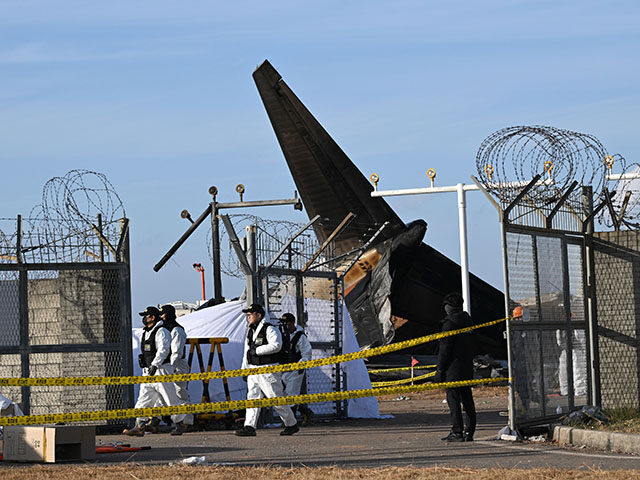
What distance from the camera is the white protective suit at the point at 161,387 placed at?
1532 cm

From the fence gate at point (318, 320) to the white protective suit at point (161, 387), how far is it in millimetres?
1956

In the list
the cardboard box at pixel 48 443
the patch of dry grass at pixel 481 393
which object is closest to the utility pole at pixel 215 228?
the patch of dry grass at pixel 481 393

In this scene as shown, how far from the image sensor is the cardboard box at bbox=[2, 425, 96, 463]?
11.2 m

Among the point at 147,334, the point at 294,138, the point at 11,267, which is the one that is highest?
the point at 294,138

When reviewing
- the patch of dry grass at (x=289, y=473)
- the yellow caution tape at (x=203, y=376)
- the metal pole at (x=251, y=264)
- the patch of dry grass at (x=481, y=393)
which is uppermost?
the metal pole at (x=251, y=264)

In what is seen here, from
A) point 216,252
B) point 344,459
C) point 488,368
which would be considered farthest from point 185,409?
point 488,368

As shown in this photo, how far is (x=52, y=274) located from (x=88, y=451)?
4.98 metres

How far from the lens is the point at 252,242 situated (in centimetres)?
1620

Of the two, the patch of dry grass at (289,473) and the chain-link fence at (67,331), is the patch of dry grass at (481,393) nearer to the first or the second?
the chain-link fence at (67,331)

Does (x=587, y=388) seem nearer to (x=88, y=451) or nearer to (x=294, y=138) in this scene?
(x=88, y=451)

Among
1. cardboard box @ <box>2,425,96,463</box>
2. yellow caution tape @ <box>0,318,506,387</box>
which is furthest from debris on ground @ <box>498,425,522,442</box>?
cardboard box @ <box>2,425,96,463</box>

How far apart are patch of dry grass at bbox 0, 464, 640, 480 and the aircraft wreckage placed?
19.4 m

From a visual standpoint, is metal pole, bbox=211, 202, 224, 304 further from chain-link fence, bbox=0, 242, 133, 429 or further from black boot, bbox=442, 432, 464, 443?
black boot, bbox=442, 432, 464, 443

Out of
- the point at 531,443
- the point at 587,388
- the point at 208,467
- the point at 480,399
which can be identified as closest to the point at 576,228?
the point at 587,388
